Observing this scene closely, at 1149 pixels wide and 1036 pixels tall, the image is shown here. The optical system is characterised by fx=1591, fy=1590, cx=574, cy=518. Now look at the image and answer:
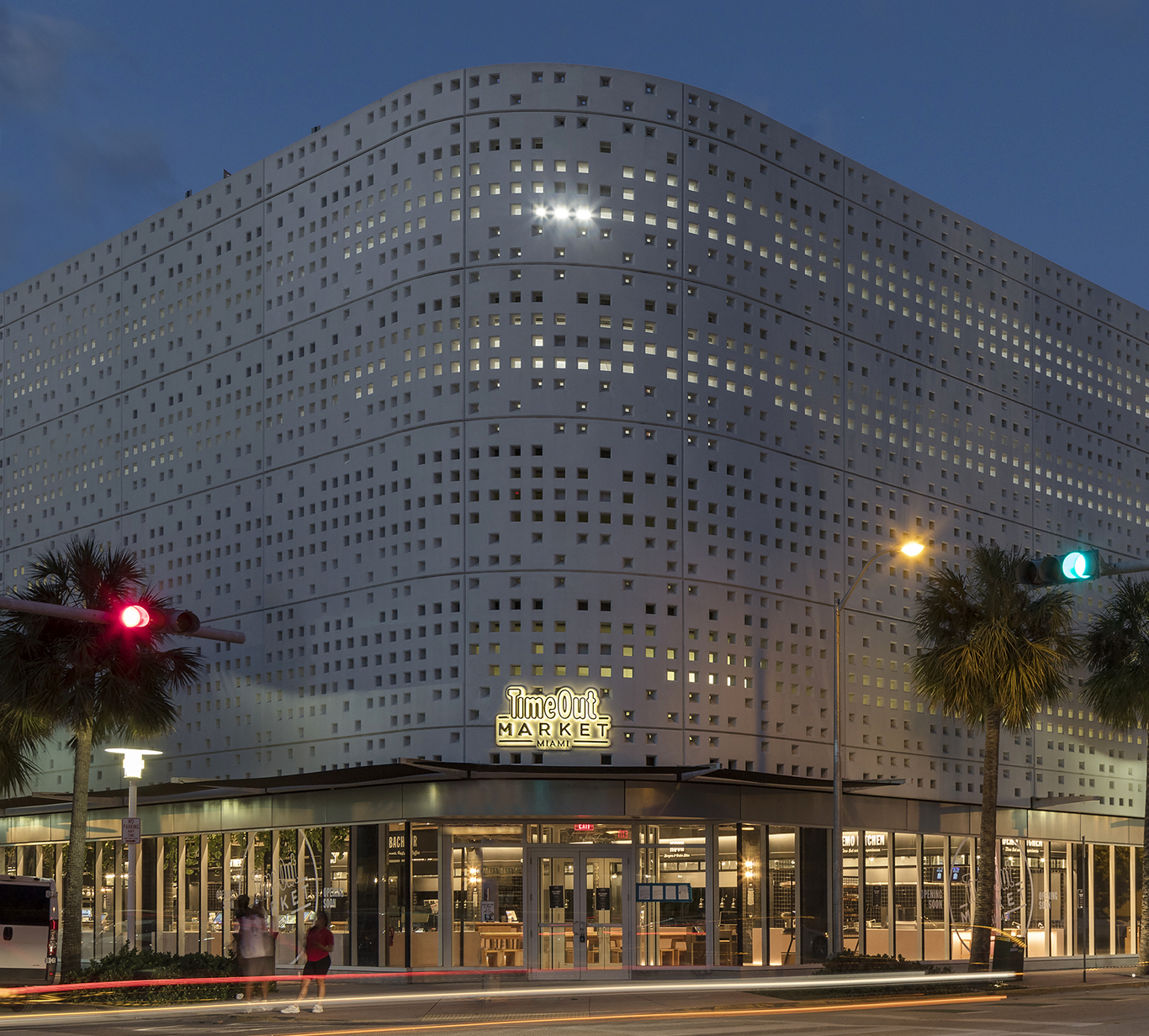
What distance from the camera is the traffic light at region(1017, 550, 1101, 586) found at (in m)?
20.2

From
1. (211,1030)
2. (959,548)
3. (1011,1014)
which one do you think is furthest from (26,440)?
(1011,1014)

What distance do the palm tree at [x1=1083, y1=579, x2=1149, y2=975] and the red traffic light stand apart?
3586 centimetres

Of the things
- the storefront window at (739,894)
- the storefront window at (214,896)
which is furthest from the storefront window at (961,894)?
the storefront window at (214,896)

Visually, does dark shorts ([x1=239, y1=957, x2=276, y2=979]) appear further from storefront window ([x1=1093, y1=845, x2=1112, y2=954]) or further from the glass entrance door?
storefront window ([x1=1093, y1=845, x2=1112, y2=954])

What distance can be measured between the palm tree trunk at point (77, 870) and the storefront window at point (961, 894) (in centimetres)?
2787

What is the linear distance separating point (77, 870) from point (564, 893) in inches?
506

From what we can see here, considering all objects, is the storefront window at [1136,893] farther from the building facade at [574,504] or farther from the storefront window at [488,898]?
the storefront window at [488,898]

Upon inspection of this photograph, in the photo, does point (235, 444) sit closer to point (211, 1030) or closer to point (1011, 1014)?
point (211, 1030)

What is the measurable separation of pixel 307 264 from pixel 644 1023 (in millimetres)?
29774

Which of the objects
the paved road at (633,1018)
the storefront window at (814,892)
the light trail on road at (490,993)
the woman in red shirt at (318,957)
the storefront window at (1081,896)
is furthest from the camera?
the storefront window at (1081,896)

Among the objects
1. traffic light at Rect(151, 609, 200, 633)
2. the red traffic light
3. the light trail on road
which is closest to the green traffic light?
traffic light at Rect(151, 609, 200, 633)

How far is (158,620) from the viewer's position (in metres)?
22.9

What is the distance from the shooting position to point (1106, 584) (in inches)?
2453

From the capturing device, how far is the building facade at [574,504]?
43531 millimetres
